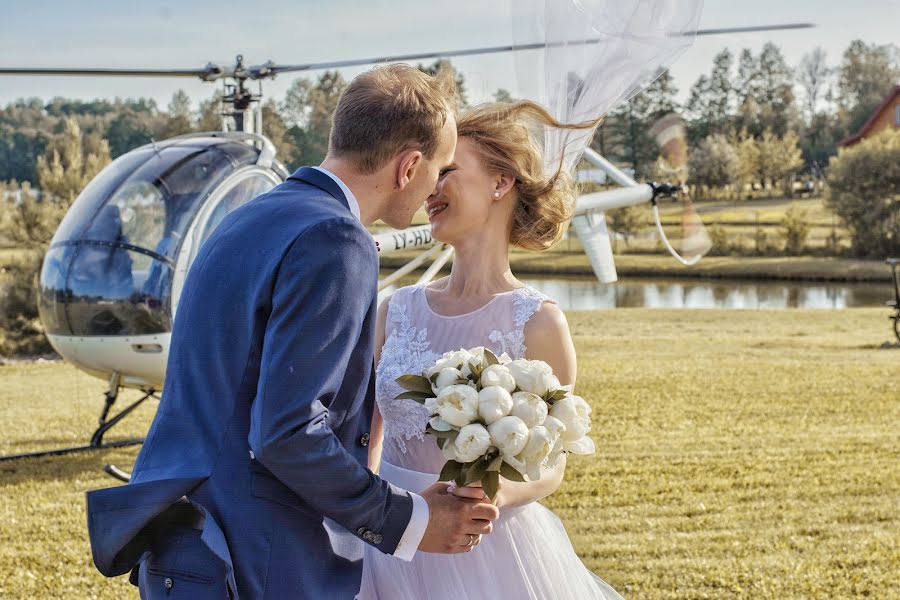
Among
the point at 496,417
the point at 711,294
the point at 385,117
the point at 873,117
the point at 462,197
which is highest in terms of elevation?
the point at 873,117

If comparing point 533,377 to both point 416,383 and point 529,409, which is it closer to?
point 529,409

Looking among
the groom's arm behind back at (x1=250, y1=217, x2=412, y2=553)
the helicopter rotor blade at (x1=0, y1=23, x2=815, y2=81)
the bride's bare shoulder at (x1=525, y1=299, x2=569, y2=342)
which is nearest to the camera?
the groom's arm behind back at (x1=250, y1=217, x2=412, y2=553)

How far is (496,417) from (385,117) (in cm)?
61

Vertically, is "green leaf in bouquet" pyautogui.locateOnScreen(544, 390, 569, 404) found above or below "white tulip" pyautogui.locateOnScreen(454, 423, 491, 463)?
above

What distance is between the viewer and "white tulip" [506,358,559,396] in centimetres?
199

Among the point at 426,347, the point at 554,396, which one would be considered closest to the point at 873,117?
the point at 426,347

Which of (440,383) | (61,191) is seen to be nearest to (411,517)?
(440,383)

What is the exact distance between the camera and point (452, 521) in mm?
1996

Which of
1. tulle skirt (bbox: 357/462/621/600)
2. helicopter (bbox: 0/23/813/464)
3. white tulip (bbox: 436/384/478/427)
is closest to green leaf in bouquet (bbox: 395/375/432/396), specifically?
white tulip (bbox: 436/384/478/427)

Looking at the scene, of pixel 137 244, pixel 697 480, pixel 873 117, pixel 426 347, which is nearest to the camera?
pixel 426 347

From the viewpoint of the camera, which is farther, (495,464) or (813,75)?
(813,75)

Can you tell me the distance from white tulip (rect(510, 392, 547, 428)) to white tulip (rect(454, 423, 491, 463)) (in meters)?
0.08

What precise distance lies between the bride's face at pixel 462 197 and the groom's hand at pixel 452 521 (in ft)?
2.61

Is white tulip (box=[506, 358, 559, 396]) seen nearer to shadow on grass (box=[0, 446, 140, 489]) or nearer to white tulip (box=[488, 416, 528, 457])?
white tulip (box=[488, 416, 528, 457])
